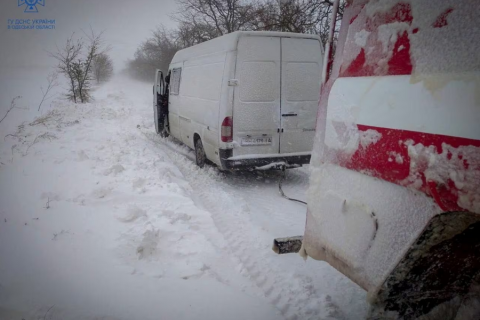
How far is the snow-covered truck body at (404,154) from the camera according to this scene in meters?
1.07

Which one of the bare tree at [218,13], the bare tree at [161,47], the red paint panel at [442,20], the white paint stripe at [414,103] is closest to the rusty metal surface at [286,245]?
the white paint stripe at [414,103]

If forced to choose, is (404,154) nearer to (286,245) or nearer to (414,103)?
(414,103)

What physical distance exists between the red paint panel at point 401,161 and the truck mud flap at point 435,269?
4.1 inches

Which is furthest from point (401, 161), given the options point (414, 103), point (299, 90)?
point (299, 90)

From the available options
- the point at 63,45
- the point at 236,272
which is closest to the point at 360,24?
the point at 236,272

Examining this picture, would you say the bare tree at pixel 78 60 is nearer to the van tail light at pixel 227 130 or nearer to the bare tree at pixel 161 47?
the bare tree at pixel 161 47

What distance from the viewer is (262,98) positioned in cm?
517

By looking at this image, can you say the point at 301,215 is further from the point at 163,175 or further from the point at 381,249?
the point at 381,249

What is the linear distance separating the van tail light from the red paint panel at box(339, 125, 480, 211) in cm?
365

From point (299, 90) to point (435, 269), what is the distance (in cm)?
436

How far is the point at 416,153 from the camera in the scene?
1.21m

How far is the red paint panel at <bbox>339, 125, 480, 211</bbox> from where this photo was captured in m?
1.08

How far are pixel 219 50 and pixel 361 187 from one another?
183 inches

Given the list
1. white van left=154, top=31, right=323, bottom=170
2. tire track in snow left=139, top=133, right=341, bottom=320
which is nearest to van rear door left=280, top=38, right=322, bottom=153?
white van left=154, top=31, right=323, bottom=170
